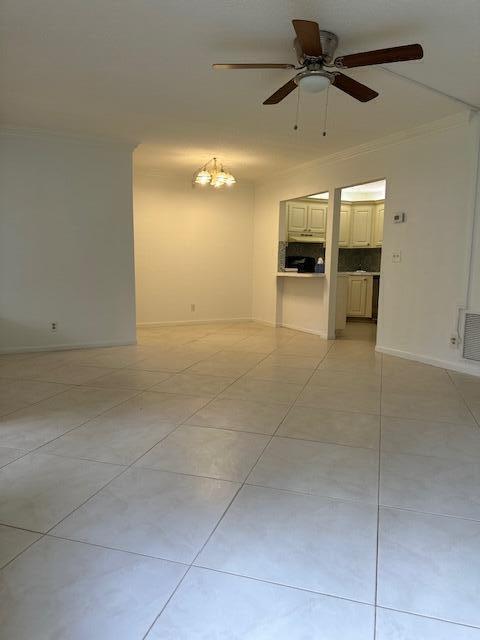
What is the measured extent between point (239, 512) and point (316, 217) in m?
6.48

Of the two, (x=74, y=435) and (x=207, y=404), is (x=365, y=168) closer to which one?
(x=207, y=404)

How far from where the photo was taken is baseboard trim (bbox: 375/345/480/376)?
4125 millimetres

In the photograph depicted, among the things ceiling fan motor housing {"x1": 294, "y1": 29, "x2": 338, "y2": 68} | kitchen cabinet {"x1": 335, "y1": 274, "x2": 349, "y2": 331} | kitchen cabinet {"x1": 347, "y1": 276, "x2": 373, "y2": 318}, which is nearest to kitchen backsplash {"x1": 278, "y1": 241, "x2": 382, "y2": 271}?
kitchen cabinet {"x1": 347, "y1": 276, "x2": 373, "y2": 318}

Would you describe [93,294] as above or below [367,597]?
above

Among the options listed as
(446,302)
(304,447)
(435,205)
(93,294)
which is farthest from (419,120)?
(93,294)

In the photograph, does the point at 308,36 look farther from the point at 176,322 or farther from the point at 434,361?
the point at 176,322

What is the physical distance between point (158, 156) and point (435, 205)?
11.8 ft

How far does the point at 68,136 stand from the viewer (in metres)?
4.93

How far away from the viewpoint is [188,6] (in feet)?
7.82

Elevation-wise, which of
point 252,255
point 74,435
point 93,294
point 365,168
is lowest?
point 74,435

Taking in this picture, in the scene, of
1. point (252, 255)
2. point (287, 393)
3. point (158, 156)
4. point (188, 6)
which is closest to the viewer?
point (188, 6)

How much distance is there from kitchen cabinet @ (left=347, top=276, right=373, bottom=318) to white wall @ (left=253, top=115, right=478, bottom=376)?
259 cm

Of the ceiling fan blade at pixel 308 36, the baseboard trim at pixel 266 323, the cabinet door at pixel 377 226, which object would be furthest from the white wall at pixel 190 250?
the ceiling fan blade at pixel 308 36

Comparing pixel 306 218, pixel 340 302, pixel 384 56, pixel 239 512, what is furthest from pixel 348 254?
pixel 239 512
